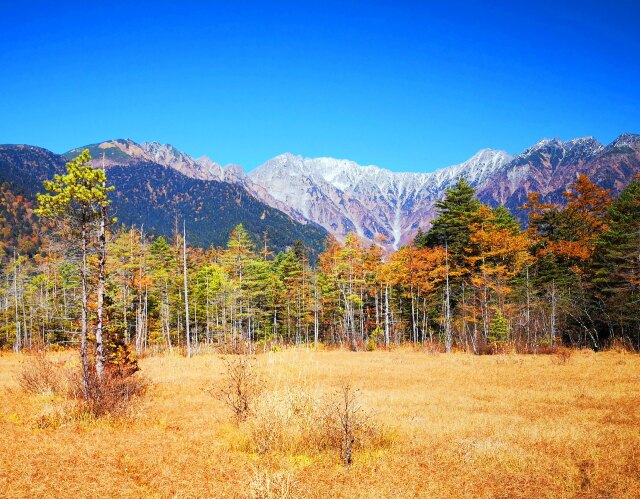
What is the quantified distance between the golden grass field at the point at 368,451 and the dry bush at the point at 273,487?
31 millimetres

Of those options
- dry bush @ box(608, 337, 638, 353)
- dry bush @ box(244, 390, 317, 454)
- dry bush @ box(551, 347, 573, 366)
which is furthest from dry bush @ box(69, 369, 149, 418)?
dry bush @ box(608, 337, 638, 353)

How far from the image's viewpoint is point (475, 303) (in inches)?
1430

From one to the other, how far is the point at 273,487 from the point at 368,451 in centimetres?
285

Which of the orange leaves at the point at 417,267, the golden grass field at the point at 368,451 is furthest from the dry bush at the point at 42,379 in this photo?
the orange leaves at the point at 417,267

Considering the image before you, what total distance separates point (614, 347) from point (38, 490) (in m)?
34.7

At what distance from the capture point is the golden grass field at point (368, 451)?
695 cm

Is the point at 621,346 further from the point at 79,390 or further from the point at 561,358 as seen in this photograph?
the point at 79,390

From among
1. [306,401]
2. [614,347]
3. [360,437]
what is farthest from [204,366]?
[614,347]

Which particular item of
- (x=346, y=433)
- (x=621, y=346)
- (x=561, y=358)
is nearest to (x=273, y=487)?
(x=346, y=433)

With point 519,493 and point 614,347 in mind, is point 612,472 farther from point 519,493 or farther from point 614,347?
point 614,347

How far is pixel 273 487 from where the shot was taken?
6652mm

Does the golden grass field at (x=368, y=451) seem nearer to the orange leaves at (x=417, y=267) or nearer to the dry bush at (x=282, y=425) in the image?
the dry bush at (x=282, y=425)

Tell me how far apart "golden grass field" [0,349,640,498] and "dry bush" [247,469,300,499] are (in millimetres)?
31

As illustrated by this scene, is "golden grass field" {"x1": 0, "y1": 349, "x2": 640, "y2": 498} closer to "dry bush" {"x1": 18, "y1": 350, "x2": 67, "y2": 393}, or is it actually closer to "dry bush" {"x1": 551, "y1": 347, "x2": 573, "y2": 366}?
"dry bush" {"x1": 18, "y1": 350, "x2": 67, "y2": 393}
